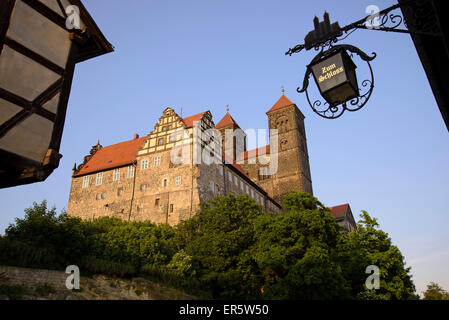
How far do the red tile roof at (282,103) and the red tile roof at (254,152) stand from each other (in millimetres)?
6991

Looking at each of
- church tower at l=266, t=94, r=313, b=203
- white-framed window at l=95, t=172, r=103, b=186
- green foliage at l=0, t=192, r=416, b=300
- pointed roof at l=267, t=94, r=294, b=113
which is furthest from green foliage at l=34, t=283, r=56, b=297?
pointed roof at l=267, t=94, r=294, b=113

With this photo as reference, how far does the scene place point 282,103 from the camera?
67.0 meters

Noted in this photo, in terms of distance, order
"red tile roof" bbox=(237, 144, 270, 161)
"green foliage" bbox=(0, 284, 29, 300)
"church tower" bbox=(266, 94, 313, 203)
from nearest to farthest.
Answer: "green foliage" bbox=(0, 284, 29, 300)
"church tower" bbox=(266, 94, 313, 203)
"red tile roof" bbox=(237, 144, 270, 161)

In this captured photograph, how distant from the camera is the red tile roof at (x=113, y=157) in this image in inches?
1544

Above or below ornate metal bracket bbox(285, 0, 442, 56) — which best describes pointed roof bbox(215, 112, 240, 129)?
above

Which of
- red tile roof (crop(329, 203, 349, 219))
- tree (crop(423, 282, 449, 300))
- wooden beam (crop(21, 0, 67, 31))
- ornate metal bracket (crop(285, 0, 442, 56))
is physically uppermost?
red tile roof (crop(329, 203, 349, 219))

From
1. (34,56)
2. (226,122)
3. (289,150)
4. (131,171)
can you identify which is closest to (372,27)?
(34,56)

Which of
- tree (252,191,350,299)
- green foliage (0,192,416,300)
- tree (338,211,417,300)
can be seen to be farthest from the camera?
tree (338,211,417,300)

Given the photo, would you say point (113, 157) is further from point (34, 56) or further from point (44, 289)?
point (34, 56)

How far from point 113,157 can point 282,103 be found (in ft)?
118

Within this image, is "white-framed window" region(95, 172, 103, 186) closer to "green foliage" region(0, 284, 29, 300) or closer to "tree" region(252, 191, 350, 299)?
"tree" region(252, 191, 350, 299)

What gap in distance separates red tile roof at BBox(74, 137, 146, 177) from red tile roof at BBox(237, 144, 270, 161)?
2757cm

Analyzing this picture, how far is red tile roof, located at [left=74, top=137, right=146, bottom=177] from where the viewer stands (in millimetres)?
39225

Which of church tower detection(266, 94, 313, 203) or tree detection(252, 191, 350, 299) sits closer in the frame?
tree detection(252, 191, 350, 299)
